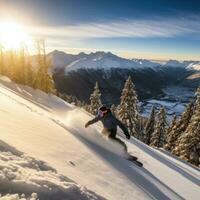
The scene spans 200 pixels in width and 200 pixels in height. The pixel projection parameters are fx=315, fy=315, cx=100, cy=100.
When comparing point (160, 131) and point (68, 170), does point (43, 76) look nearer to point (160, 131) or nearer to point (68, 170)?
point (160, 131)

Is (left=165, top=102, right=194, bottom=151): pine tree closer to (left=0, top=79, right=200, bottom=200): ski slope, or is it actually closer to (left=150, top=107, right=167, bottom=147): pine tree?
(left=150, top=107, right=167, bottom=147): pine tree

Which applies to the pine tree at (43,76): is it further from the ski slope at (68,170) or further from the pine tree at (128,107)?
the ski slope at (68,170)

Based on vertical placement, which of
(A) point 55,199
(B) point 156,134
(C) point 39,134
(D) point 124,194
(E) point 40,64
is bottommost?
(B) point 156,134

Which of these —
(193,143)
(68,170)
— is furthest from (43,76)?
(68,170)

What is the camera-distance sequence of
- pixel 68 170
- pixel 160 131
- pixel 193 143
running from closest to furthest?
pixel 68 170 → pixel 193 143 → pixel 160 131

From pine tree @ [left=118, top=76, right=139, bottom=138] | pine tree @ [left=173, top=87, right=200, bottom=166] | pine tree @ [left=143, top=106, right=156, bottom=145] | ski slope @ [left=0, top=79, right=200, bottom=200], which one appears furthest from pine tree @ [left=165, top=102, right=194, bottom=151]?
ski slope @ [left=0, top=79, right=200, bottom=200]

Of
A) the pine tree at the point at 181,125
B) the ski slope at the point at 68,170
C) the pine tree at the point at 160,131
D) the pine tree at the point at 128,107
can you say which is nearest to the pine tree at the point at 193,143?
the pine tree at the point at 181,125

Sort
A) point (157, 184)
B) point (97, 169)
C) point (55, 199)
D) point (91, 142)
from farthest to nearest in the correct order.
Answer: point (91, 142) < point (157, 184) < point (97, 169) < point (55, 199)

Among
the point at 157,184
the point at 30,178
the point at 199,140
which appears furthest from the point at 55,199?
the point at 199,140

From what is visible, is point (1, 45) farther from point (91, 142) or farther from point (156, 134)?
point (91, 142)

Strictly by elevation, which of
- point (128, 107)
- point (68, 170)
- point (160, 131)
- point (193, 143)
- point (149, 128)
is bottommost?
point (149, 128)

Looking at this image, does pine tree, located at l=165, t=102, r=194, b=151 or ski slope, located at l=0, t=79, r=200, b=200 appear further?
pine tree, located at l=165, t=102, r=194, b=151

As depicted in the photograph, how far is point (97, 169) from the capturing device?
8.67 meters

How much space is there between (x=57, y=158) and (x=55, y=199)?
2.91 m
